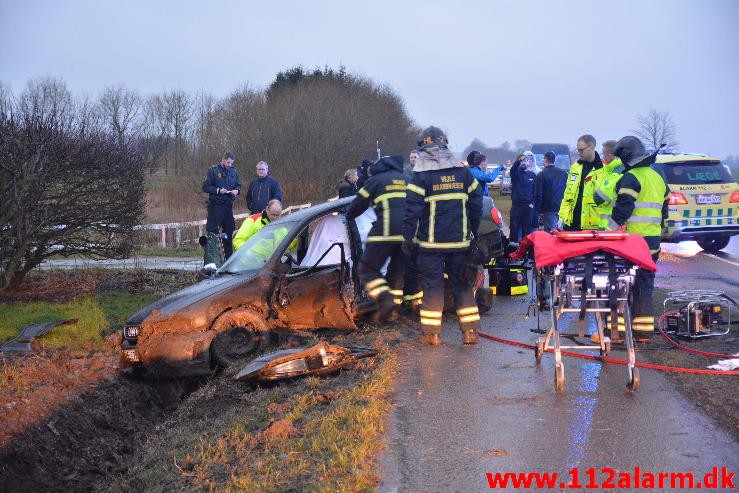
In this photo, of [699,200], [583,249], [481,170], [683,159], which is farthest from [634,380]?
[683,159]

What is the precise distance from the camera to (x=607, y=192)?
8945 millimetres

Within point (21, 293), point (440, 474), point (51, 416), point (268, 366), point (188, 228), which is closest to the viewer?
point (440, 474)

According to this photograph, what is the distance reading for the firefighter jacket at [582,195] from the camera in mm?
10078

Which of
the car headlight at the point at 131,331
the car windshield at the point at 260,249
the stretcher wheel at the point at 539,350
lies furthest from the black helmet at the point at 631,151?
the car headlight at the point at 131,331

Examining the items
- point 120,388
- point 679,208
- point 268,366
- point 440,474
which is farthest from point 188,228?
point 440,474

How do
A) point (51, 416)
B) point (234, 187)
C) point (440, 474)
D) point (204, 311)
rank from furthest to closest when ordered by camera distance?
1. point (234, 187)
2. point (204, 311)
3. point (51, 416)
4. point (440, 474)

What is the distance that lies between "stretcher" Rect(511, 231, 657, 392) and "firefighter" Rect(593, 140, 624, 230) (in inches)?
95.8

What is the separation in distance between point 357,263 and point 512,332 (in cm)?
188

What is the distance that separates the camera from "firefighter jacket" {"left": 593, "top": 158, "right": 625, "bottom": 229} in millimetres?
8922

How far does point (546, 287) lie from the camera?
738 cm

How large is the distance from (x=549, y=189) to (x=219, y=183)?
5817 millimetres

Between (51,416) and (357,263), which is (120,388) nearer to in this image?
(51,416)

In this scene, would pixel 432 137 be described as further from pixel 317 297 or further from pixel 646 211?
pixel 646 211

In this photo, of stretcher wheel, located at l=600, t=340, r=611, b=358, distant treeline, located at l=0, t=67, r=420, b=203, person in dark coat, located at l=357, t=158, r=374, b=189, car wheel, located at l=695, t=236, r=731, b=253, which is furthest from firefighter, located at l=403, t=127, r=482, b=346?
distant treeline, located at l=0, t=67, r=420, b=203
